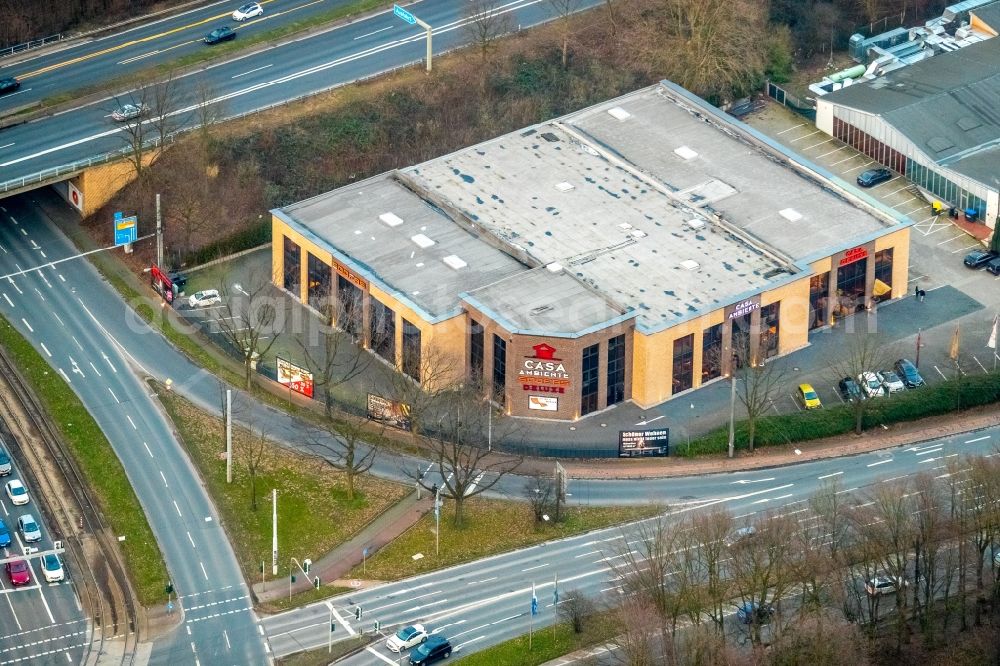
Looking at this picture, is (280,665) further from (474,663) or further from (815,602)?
(815,602)

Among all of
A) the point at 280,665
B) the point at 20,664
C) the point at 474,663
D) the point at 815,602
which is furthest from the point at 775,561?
the point at 20,664

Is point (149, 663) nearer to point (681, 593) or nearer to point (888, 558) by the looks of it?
point (681, 593)

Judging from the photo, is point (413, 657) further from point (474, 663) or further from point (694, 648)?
point (694, 648)

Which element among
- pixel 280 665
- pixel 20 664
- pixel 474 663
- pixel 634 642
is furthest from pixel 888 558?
pixel 20 664

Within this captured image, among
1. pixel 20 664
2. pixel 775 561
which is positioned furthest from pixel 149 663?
pixel 775 561

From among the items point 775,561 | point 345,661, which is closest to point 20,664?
point 345,661

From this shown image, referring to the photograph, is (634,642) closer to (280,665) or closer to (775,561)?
(775,561)
